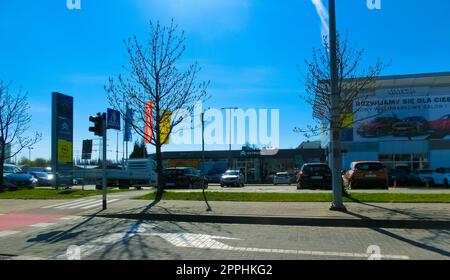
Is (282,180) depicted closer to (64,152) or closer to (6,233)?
(64,152)

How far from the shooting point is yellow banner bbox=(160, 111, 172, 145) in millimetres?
20250

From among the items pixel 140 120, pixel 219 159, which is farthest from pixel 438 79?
pixel 140 120

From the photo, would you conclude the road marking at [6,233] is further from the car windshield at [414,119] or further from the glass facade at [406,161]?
the car windshield at [414,119]

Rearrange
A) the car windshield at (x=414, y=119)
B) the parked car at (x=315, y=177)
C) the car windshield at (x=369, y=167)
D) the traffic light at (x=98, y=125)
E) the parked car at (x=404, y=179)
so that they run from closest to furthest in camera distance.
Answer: the traffic light at (x=98, y=125) → the parked car at (x=315, y=177) → the car windshield at (x=369, y=167) → the parked car at (x=404, y=179) → the car windshield at (x=414, y=119)

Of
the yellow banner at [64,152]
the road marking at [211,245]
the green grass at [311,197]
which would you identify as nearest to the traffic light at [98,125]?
the green grass at [311,197]

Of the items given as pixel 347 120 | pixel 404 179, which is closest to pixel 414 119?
pixel 404 179

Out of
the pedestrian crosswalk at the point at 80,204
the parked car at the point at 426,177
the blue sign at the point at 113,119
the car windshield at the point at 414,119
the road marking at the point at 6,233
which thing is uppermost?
the car windshield at the point at 414,119

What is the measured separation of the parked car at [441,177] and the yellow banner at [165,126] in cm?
2729

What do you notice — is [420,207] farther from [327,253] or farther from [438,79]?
[438,79]

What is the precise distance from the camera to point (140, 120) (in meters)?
20.3

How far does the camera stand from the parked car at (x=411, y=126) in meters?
49.2

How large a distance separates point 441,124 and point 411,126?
278 cm

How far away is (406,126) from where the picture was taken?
49.6 m

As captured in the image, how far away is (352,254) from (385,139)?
44187mm
